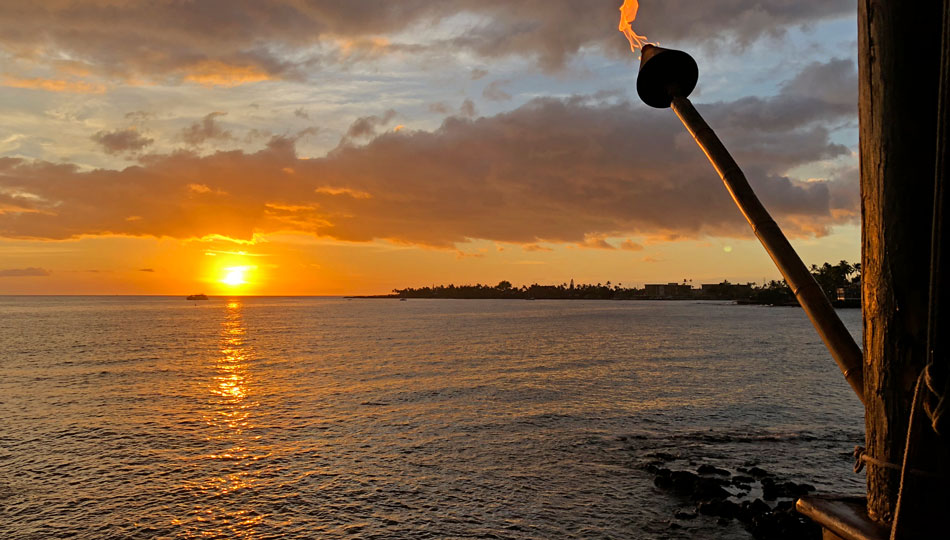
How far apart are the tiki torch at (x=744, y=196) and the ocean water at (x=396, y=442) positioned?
15546mm

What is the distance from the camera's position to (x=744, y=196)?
372 centimetres

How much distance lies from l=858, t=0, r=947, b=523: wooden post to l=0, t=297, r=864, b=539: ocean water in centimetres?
1583

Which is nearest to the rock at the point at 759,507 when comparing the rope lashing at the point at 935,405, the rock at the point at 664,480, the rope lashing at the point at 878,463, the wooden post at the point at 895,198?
the rock at the point at 664,480

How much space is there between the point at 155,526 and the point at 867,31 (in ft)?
71.4

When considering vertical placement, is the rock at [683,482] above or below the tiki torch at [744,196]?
below

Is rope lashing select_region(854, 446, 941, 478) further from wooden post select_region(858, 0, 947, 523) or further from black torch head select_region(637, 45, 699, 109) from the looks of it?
black torch head select_region(637, 45, 699, 109)

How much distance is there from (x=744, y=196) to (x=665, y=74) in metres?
1.05

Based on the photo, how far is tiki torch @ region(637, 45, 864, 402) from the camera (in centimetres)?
333

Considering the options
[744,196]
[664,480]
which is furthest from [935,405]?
[664,480]

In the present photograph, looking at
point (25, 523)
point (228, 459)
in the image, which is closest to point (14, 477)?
point (25, 523)

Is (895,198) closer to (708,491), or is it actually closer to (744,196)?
(744,196)

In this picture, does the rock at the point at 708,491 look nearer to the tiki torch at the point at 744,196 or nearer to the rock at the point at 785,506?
the rock at the point at 785,506

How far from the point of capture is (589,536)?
16969mm

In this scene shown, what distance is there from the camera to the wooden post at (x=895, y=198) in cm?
271
